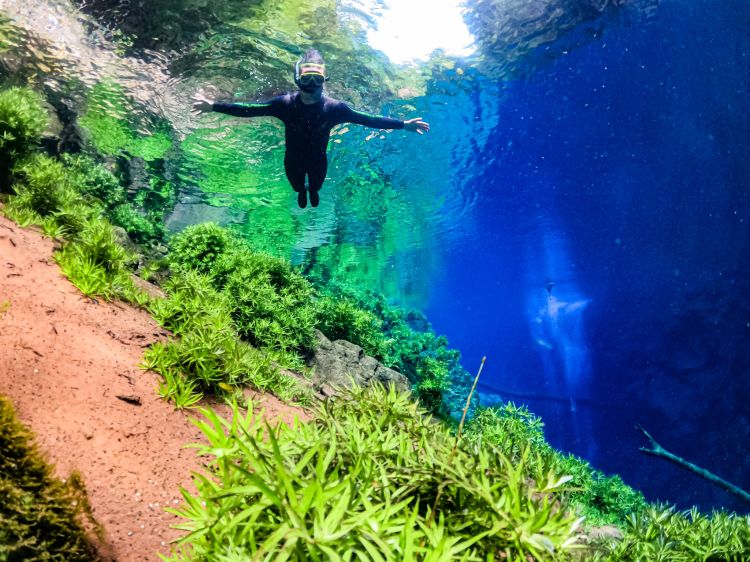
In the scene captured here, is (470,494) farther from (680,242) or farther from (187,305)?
(680,242)

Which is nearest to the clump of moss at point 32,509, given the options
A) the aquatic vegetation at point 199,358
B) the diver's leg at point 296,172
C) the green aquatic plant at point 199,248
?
the aquatic vegetation at point 199,358

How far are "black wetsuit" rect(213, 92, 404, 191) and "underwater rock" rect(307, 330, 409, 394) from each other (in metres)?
4.11

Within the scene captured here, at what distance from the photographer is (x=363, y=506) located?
1656 millimetres

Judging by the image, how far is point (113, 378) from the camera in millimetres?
3127

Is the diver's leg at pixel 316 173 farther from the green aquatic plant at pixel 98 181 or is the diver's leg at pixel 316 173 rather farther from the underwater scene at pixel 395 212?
the green aquatic plant at pixel 98 181

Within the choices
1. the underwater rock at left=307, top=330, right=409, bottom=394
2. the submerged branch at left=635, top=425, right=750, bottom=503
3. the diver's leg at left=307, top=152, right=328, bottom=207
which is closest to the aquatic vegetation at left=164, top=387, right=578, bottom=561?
the underwater rock at left=307, top=330, right=409, bottom=394

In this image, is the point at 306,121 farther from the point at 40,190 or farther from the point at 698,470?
the point at 698,470

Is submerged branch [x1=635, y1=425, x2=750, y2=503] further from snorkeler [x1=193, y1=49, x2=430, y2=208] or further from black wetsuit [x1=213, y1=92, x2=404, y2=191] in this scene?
black wetsuit [x1=213, y1=92, x2=404, y2=191]

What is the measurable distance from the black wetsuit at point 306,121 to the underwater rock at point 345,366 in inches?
162

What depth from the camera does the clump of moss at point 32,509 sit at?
1626 millimetres

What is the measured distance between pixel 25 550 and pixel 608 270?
37845mm

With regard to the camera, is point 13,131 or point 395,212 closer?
point 13,131

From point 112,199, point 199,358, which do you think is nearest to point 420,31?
point 199,358

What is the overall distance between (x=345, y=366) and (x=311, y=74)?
5.63 meters
